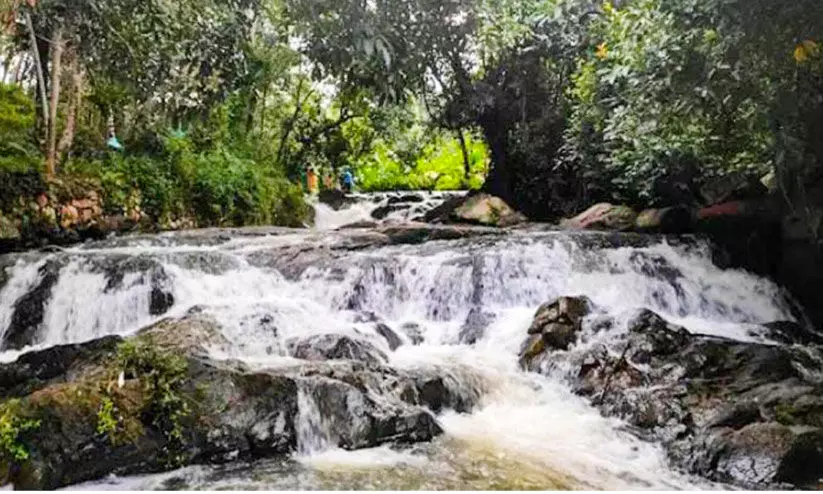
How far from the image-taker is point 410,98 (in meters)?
5.41

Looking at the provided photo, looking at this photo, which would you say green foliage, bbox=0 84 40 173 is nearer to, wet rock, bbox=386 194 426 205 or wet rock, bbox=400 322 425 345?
wet rock, bbox=400 322 425 345

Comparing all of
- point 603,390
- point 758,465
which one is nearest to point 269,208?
point 603,390

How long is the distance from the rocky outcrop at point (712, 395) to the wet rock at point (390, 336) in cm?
142

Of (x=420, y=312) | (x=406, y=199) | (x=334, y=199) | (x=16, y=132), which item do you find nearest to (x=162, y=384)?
(x=420, y=312)

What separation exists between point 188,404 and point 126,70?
129 inches

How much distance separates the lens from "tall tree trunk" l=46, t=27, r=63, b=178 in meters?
8.94

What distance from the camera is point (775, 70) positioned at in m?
6.09

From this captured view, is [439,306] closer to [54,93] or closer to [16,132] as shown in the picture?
[54,93]

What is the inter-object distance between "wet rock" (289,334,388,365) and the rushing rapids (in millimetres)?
85

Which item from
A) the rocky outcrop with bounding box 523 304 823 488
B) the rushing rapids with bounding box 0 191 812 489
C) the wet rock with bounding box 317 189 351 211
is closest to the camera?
the rocky outcrop with bounding box 523 304 823 488

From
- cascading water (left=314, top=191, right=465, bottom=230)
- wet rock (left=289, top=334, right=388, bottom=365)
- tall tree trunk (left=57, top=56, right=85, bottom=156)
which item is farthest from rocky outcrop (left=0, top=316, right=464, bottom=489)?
cascading water (left=314, top=191, right=465, bottom=230)

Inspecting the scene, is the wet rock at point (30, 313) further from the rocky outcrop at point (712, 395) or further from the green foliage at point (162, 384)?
the rocky outcrop at point (712, 395)

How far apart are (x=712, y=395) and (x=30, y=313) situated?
732cm

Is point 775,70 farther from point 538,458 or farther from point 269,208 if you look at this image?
point 269,208
